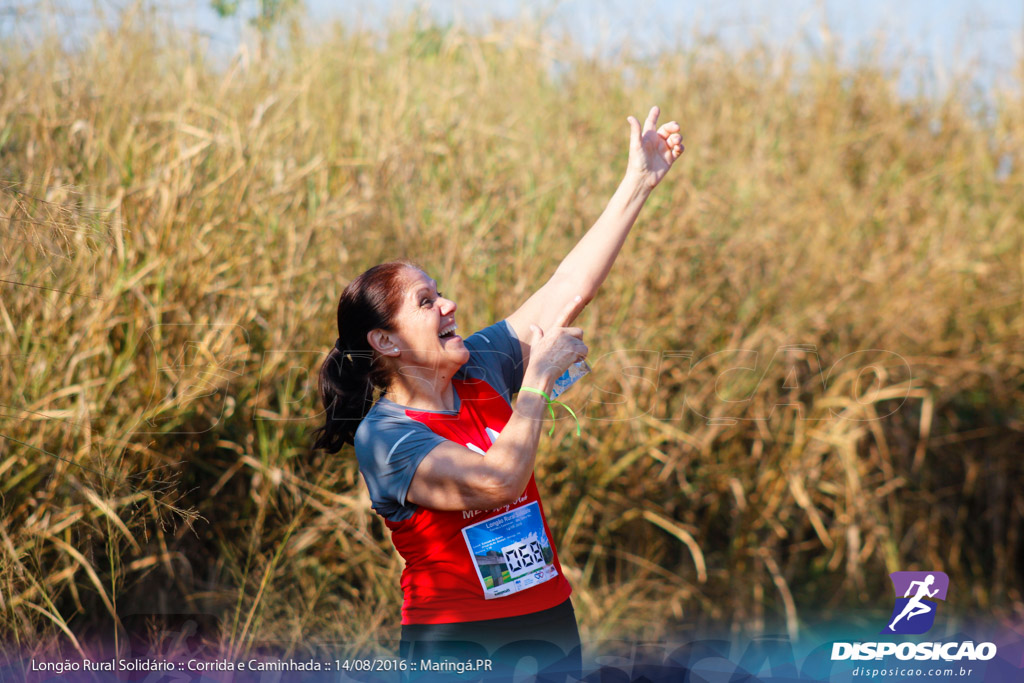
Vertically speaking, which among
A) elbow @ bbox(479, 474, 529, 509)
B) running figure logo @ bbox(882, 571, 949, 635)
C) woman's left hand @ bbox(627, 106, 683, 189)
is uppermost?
woman's left hand @ bbox(627, 106, 683, 189)

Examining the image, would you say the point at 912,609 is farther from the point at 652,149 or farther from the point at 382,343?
the point at 382,343

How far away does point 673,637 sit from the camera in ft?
11.9

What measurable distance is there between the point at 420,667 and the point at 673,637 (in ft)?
6.99

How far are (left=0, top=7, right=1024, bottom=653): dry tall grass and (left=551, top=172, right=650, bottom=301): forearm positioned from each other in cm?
117

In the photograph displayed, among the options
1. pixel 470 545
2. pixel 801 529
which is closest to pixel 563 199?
pixel 801 529

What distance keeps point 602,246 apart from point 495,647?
945mm

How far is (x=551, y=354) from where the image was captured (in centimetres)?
169

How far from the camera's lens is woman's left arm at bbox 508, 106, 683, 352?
2.06 meters

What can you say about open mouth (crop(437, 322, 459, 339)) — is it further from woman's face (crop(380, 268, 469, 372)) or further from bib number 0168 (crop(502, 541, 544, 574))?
bib number 0168 (crop(502, 541, 544, 574))

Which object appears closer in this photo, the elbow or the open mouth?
the elbow

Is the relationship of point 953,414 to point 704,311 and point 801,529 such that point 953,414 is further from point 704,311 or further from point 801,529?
point 704,311

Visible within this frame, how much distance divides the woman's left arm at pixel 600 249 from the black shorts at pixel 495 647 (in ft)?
2.03

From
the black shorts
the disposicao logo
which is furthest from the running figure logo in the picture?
the black shorts

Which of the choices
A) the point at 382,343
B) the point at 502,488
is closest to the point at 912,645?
the point at 502,488
